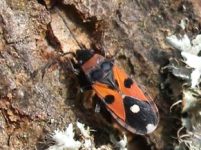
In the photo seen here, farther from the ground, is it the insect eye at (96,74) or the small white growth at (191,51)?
the small white growth at (191,51)

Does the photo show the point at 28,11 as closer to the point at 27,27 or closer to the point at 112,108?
the point at 27,27

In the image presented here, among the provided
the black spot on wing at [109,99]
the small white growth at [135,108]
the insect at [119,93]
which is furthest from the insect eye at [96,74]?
the small white growth at [135,108]

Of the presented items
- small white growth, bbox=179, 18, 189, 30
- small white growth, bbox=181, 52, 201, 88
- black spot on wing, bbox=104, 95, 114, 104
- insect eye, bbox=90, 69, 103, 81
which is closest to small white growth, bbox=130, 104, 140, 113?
black spot on wing, bbox=104, 95, 114, 104

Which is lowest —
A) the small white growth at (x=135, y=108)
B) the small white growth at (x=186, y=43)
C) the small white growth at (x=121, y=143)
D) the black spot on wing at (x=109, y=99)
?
the small white growth at (x=135, y=108)

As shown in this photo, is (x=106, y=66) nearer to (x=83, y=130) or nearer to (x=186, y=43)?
(x=186, y=43)

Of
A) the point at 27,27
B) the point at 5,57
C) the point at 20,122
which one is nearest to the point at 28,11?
the point at 27,27

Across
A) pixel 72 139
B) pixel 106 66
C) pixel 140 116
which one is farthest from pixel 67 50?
pixel 140 116

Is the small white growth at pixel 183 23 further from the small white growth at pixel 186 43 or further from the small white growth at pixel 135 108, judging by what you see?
the small white growth at pixel 135 108

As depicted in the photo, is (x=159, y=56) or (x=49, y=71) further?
(x=159, y=56)
